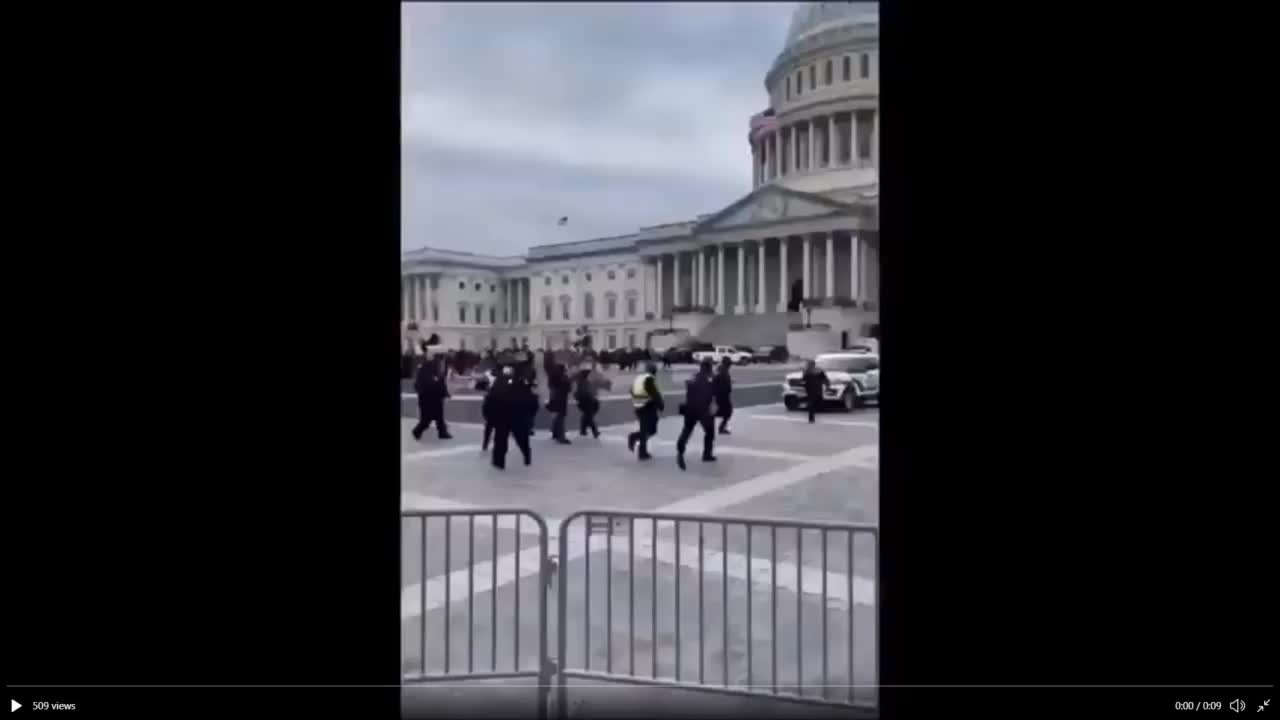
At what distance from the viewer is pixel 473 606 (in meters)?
4.13

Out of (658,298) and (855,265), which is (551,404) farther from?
(658,298)

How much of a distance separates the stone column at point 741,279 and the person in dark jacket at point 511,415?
4071 centimetres

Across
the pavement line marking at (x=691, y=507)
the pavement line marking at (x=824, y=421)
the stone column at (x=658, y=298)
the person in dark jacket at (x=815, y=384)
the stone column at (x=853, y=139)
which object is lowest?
the pavement line marking at (x=691, y=507)

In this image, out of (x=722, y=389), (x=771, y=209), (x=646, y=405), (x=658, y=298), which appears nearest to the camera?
(x=646, y=405)

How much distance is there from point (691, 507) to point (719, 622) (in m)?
3.66

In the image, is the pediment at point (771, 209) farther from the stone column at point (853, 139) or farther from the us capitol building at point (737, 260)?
the stone column at point (853, 139)

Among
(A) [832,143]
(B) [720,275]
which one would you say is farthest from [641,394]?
(A) [832,143]

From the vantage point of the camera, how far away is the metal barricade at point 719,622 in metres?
2.99

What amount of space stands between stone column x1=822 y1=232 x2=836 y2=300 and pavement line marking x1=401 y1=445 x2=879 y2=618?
36.0m
